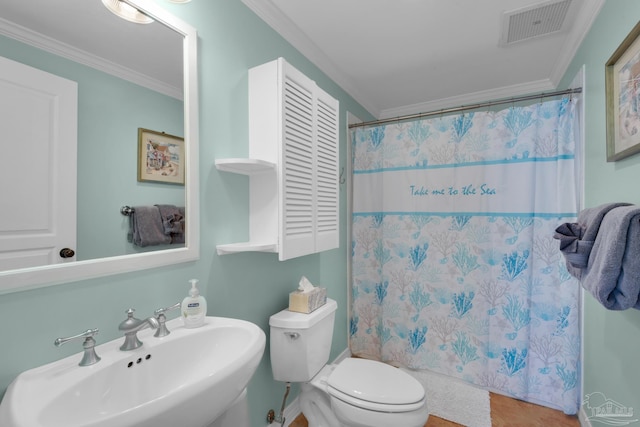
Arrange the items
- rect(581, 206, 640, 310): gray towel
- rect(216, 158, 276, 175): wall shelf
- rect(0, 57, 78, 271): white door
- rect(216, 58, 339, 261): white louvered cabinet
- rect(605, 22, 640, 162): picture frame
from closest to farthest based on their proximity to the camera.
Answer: rect(0, 57, 78, 271): white door, rect(581, 206, 640, 310): gray towel, rect(605, 22, 640, 162): picture frame, rect(216, 158, 276, 175): wall shelf, rect(216, 58, 339, 261): white louvered cabinet

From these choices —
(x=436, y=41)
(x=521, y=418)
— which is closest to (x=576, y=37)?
(x=436, y=41)

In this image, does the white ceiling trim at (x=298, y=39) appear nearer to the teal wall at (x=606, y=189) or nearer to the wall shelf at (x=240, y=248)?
the wall shelf at (x=240, y=248)

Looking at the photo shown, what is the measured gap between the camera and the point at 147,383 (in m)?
0.88

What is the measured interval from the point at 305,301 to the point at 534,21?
2.07 m

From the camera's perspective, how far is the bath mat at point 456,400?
179cm

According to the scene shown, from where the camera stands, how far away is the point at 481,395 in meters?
1.98

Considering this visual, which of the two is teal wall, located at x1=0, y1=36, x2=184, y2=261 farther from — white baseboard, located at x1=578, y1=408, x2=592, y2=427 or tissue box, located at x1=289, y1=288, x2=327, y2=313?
white baseboard, located at x1=578, y1=408, x2=592, y2=427

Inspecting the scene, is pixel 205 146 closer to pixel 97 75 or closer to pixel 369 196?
pixel 97 75

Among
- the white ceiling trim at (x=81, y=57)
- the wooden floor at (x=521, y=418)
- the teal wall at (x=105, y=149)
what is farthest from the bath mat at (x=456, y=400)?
the white ceiling trim at (x=81, y=57)

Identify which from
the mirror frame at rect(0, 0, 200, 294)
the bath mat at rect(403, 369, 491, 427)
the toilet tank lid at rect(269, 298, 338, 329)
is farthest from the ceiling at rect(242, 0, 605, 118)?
the bath mat at rect(403, 369, 491, 427)

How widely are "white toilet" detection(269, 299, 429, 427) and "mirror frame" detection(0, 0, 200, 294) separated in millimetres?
618

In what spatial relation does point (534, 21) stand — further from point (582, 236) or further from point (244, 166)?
point (244, 166)

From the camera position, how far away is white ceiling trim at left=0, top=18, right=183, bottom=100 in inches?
29.8

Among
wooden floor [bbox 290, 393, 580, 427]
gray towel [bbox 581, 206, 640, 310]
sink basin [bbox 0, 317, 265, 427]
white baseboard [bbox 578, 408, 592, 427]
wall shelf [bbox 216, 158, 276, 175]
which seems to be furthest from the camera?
wooden floor [bbox 290, 393, 580, 427]
